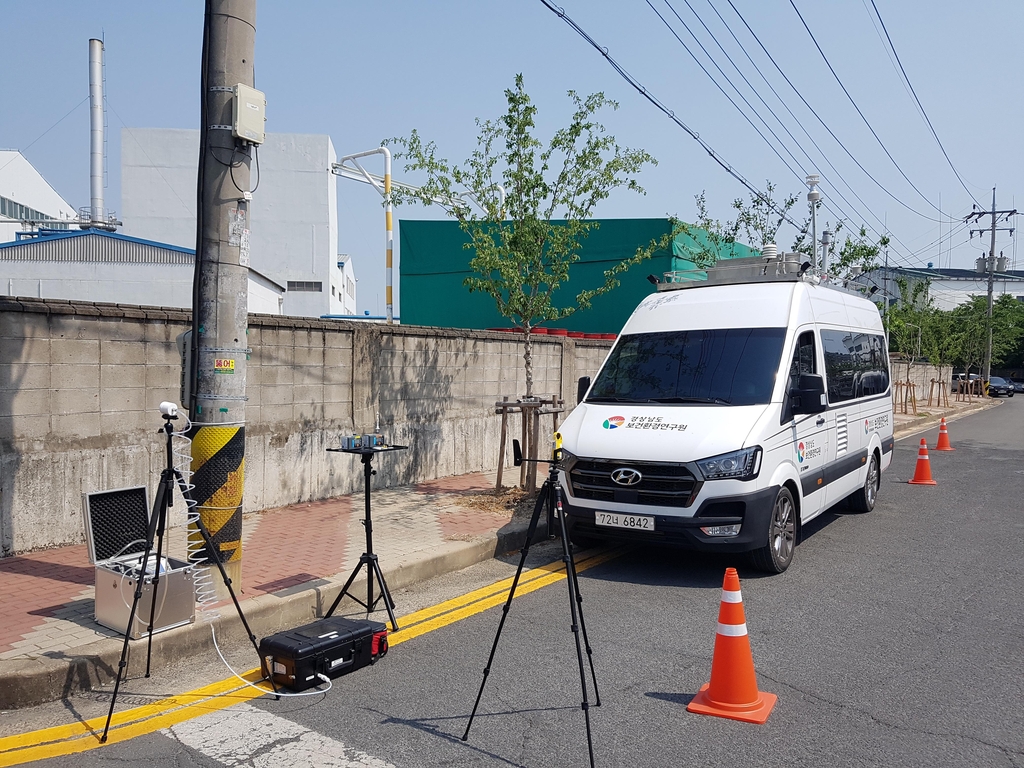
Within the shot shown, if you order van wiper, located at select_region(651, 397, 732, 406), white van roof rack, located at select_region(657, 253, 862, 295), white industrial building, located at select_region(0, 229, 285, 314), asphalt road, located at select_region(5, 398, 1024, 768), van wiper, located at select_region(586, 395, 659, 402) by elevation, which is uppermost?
white industrial building, located at select_region(0, 229, 285, 314)

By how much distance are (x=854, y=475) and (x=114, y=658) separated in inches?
308

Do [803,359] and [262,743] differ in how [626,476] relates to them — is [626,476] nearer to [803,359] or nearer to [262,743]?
[803,359]

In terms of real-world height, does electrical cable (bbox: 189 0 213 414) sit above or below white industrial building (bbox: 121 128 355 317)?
below

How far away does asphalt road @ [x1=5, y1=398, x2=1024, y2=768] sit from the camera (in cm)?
390

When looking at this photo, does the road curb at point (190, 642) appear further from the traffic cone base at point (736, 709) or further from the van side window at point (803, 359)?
the van side window at point (803, 359)

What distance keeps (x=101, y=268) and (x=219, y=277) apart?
30.9 m

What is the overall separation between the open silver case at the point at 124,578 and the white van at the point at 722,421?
2562 millimetres

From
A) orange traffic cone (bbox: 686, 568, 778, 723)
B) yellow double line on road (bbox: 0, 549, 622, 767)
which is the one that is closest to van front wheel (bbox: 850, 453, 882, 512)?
yellow double line on road (bbox: 0, 549, 622, 767)

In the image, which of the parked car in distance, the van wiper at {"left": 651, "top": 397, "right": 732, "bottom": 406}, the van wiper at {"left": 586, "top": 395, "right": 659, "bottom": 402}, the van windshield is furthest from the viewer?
the parked car in distance

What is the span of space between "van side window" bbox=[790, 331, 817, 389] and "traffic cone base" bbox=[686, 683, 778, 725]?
376 cm

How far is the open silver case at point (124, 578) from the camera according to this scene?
5.03m

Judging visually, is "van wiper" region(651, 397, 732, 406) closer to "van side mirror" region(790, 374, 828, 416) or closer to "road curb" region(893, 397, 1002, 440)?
"van side mirror" region(790, 374, 828, 416)

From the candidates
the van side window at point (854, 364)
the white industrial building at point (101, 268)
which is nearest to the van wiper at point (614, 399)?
the van side window at point (854, 364)

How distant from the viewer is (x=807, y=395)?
7.45 m
